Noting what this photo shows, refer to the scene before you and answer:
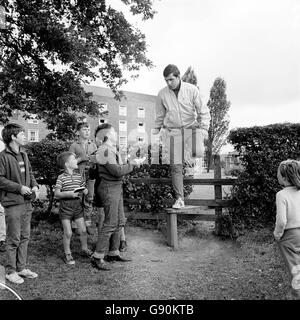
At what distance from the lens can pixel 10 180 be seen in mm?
4648

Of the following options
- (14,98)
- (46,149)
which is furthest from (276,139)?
(14,98)

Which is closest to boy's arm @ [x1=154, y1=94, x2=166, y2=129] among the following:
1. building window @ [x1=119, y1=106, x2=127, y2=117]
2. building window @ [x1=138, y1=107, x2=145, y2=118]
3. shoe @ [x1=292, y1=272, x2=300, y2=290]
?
shoe @ [x1=292, y1=272, x2=300, y2=290]

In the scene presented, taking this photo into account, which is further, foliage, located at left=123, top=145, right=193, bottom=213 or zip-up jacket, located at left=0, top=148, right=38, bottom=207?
foliage, located at left=123, top=145, right=193, bottom=213

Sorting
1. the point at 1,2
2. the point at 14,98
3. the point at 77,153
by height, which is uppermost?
the point at 1,2

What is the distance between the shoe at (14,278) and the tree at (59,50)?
5.84 meters

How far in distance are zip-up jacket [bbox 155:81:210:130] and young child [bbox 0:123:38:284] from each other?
8.06ft

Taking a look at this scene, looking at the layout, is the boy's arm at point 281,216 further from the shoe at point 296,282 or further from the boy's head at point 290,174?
the shoe at point 296,282

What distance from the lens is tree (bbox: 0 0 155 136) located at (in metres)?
9.27

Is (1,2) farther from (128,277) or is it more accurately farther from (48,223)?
(128,277)

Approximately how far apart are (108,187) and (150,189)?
222 centimetres

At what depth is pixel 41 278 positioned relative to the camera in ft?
15.6

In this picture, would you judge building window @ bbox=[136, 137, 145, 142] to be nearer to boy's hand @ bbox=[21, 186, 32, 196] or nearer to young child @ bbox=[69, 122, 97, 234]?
young child @ bbox=[69, 122, 97, 234]

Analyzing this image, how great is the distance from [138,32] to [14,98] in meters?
3.99

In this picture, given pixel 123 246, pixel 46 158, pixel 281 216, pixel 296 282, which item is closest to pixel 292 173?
pixel 281 216
